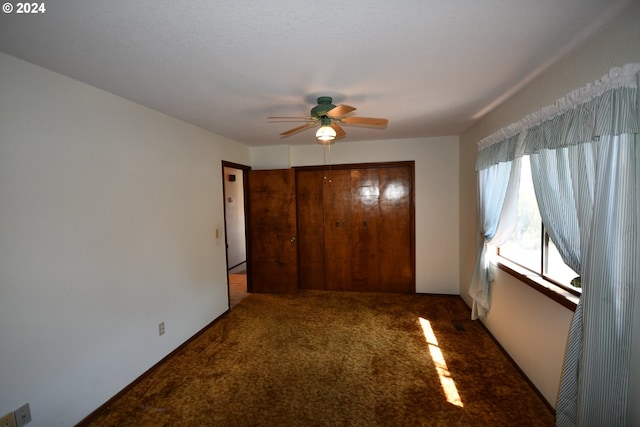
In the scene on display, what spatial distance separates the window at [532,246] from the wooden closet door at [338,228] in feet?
7.24

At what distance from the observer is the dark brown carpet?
1940 mm

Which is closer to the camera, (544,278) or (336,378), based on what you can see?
(544,278)

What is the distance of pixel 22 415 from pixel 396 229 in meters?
4.04

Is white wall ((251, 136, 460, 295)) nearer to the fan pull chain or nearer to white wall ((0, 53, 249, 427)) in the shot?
the fan pull chain

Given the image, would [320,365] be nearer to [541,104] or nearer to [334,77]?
[334,77]

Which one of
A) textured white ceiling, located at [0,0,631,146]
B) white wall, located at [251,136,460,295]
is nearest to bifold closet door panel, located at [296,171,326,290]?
white wall, located at [251,136,460,295]

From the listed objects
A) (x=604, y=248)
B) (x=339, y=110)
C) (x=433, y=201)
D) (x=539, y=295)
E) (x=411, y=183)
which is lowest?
(x=539, y=295)

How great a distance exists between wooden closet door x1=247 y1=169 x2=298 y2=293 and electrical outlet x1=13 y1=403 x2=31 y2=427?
115 inches

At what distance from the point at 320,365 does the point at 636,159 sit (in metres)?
2.51

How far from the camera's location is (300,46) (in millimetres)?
1509

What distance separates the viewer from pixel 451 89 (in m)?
2.21

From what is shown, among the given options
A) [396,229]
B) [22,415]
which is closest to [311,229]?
[396,229]

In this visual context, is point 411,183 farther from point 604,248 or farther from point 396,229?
point 604,248

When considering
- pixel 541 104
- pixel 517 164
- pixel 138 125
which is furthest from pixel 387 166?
pixel 138 125
